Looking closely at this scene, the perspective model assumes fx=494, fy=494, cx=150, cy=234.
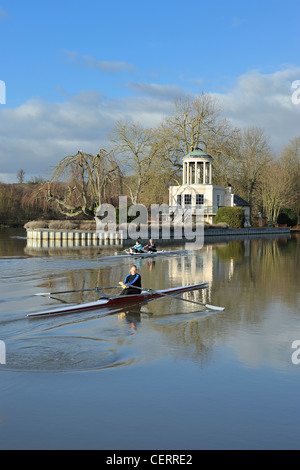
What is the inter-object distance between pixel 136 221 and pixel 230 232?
11158 mm

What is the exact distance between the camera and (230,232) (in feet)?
163

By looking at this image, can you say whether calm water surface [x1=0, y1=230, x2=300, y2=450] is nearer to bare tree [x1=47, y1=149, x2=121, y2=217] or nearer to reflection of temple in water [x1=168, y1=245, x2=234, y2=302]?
reflection of temple in water [x1=168, y1=245, x2=234, y2=302]

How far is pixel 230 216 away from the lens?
52188 mm

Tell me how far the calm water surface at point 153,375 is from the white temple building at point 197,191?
38.4 meters

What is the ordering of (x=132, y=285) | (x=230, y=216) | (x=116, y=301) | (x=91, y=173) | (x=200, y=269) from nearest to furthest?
(x=116, y=301)
(x=132, y=285)
(x=200, y=269)
(x=91, y=173)
(x=230, y=216)

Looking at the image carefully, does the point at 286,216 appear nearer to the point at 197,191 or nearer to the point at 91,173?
the point at 197,191

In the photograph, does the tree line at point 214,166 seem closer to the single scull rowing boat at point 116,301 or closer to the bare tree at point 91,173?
the bare tree at point 91,173

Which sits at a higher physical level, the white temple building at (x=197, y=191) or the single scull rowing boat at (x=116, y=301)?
the white temple building at (x=197, y=191)

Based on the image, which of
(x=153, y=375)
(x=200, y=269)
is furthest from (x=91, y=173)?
(x=153, y=375)

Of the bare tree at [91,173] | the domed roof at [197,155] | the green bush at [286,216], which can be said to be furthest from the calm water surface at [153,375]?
the green bush at [286,216]

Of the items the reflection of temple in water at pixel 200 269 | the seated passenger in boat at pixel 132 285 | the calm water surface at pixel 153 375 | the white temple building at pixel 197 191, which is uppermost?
the white temple building at pixel 197 191

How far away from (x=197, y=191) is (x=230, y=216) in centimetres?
472

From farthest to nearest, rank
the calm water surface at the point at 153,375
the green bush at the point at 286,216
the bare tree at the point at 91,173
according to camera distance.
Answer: the green bush at the point at 286,216 < the bare tree at the point at 91,173 < the calm water surface at the point at 153,375

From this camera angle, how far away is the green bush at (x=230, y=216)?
171ft
